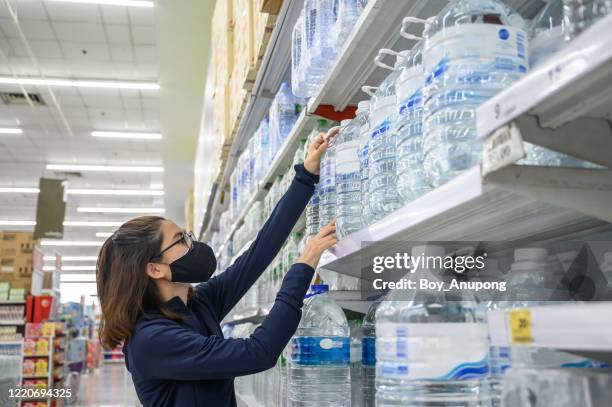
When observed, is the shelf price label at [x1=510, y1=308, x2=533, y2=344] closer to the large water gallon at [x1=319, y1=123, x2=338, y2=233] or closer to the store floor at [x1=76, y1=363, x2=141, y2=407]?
the large water gallon at [x1=319, y1=123, x2=338, y2=233]

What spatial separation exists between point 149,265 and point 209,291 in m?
0.37

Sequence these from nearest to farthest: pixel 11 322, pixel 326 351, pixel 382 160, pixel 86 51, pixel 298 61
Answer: pixel 382 160 < pixel 326 351 < pixel 298 61 < pixel 86 51 < pixel 11 322

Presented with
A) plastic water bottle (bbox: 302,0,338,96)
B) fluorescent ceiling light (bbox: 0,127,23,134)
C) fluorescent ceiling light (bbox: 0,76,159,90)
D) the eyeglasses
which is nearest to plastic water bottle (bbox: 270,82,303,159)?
plastic water bottle (bbox: 302,0,338,96)

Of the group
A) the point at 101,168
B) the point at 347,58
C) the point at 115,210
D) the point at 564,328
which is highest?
the point at 101,168

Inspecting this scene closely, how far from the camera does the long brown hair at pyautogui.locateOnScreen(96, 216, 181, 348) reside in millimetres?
1917

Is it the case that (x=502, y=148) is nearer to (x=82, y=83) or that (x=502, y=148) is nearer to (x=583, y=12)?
(x=583, y=12)

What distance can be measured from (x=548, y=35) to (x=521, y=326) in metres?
0.55

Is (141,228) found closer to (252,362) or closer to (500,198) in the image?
(252,362)

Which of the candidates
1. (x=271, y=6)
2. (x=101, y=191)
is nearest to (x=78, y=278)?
(x=101, y=191)

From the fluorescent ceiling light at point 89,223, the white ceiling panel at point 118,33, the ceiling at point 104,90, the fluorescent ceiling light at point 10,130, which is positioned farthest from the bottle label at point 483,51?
the fluorescent ceiling light at point 89,223

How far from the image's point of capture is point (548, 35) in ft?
3.44

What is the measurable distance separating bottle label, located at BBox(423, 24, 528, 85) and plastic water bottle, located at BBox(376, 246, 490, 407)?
1.48 ft

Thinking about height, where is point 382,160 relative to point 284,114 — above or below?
below

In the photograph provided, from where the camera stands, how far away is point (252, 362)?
1.64 metres
